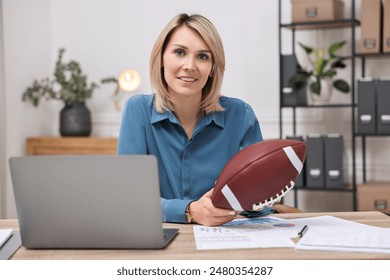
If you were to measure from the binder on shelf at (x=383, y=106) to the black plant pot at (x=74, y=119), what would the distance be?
2064 mm

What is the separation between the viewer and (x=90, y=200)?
46.0 inches

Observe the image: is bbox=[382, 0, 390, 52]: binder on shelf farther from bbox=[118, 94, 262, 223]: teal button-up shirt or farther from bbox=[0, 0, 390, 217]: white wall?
bbox=[118, 94, 262, 223]: teal button-up shirt

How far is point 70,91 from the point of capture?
171 inches

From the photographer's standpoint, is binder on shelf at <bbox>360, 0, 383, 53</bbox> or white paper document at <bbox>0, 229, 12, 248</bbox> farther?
binder on shelf at <bbox>360, 0, 383, 53</bbox>

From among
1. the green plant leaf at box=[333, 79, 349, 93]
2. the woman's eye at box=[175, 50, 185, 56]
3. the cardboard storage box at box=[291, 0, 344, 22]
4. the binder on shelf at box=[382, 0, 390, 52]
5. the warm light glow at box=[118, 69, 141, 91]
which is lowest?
the green plant leaf at box=[333, 79, 349, 93]

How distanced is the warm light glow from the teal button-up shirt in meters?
2.42

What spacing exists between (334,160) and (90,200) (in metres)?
2.73

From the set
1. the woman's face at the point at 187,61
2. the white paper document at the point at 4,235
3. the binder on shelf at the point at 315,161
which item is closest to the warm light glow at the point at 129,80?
the binder on shelf at the point at 315,161

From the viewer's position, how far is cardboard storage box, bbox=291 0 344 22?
12.0ft

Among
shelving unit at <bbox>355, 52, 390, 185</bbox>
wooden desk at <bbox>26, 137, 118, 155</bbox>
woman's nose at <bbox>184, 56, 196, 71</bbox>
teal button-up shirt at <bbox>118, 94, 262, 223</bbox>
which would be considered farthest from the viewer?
wooden desk at <bbox>26, 137, 118, 155</bbox>

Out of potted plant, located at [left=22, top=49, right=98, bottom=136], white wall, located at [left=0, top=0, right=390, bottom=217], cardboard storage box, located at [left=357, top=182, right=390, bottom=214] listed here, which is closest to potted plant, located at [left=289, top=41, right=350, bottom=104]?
white wall, located at [left=0, top=0, right=390, bottom=217]

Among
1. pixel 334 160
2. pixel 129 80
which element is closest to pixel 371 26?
pixel 334 160

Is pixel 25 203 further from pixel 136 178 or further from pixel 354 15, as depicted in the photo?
pixel 354 15

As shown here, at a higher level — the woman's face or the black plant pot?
the woman's face
